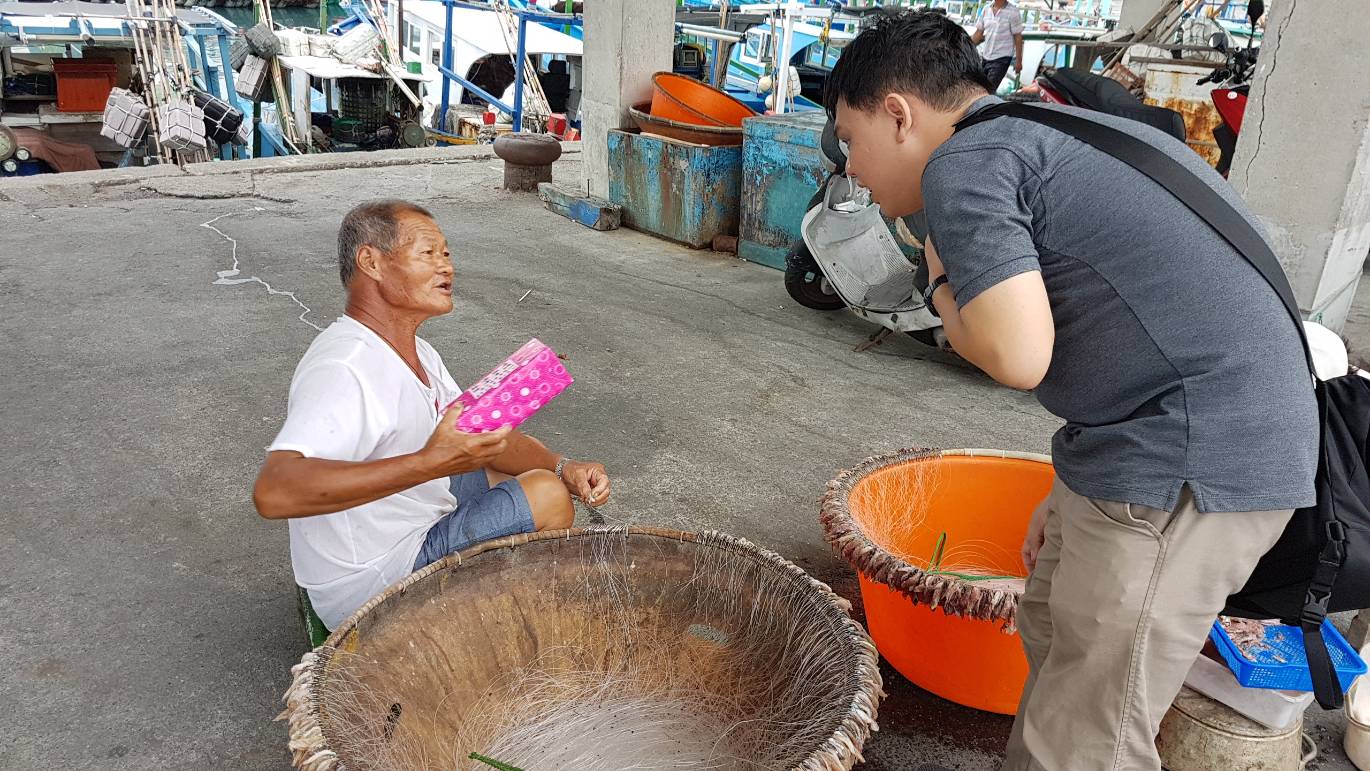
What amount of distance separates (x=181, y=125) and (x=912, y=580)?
11.5 meters

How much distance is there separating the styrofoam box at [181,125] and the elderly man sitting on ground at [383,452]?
35.1ft

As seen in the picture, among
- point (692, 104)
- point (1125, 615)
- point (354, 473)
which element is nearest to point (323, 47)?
point (692, 104)

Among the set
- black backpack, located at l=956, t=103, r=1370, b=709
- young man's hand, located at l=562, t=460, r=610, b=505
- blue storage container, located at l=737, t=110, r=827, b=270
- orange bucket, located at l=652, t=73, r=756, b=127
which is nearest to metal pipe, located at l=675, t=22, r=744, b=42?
orange bucket, located at l=652, t=73, r=756, b=127

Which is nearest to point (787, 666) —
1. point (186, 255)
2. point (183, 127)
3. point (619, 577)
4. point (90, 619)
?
point (619, 577)

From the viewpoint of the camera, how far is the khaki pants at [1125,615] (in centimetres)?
138

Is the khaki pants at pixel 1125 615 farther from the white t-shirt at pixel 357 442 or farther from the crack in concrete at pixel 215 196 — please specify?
the crack in concrete at pixel 215 196

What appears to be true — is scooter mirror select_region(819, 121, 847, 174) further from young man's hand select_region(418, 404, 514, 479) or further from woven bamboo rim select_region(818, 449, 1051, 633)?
young man's hand select_region(418, 404, 514, 479)

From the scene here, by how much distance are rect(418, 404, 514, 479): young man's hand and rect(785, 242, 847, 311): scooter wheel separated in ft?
11.1

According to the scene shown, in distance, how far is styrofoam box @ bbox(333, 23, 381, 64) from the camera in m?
17.8

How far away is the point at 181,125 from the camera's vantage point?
36.2ft

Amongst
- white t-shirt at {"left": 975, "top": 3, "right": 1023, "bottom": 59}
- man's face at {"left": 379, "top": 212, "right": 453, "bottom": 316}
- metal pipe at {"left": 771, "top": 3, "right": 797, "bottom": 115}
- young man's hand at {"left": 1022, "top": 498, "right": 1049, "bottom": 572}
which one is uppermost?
white t-shirt at {"left": 975, "top": 3, "right": 1023, "bottom": 59}

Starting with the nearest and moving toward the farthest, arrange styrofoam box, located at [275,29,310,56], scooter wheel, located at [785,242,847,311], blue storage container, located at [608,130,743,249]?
1. scooter wheel, located at [785,242,847,311]
2. blue storage container, located at [608,130,743,249]
3. styrofoam box, located at [275,29,310,56]

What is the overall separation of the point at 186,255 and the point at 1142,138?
5545 mm

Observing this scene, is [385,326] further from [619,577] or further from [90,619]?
[90,619]
